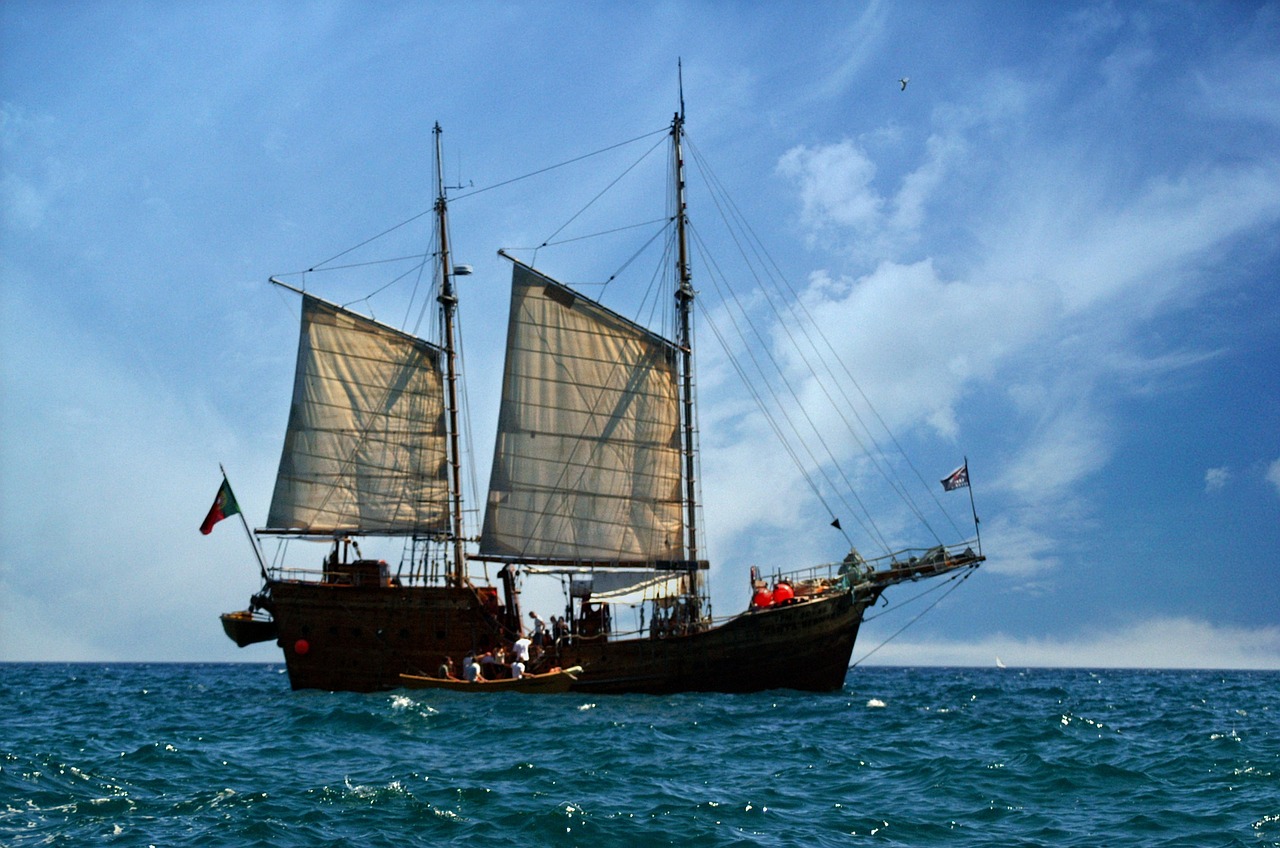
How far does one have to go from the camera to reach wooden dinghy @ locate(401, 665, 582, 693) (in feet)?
120

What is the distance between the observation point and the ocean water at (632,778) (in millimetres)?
15328

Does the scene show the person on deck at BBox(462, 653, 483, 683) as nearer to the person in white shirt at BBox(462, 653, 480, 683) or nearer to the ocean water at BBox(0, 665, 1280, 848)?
the person in white shirt at BBox(462, 653, 480, 683)

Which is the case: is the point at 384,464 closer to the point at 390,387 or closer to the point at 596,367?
the point at 390,387

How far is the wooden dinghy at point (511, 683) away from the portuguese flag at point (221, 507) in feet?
33.7

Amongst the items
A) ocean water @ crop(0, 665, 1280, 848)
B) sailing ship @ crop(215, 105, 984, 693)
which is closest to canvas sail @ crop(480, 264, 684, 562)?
sailing ship @ crop(215, 105, 984, 693)

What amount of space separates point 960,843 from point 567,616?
1088 inches

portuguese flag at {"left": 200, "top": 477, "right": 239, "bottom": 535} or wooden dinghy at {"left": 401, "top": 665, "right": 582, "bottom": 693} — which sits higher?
portuguese flag at {"left": 200, "top": 477, "right": 239, "bottom": 535}

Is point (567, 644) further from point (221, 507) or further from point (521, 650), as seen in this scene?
Result: point (221, 507)

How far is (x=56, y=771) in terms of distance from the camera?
61.6 ft

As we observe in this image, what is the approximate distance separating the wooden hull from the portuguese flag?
3184mm

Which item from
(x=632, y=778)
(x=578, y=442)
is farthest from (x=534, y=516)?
(x=632, y=778)

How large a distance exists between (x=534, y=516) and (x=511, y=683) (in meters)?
8.17

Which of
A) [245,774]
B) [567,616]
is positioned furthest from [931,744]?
[567,616]

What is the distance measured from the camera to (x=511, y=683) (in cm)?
3653
